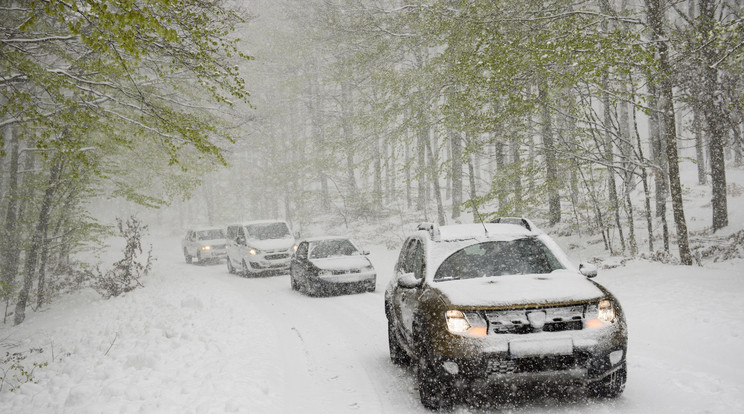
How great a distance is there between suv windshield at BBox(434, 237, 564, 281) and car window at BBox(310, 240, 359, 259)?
910 centimetres

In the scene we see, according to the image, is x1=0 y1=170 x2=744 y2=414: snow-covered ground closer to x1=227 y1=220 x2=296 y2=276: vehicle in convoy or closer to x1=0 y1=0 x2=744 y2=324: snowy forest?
x1=0 y1=0 x2=744 y2=324: snowy forest

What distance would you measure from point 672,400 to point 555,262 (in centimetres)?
162

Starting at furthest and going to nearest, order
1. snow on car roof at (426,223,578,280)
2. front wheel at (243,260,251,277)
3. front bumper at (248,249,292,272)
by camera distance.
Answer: front wheel at (243,260,251,277) < front bumper at (248,249,292,272) < snow on car roof at (426,223,578,280)

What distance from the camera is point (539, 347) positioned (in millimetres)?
4242

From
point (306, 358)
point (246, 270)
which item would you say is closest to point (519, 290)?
point (306, 358)

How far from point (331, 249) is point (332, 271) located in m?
1.47

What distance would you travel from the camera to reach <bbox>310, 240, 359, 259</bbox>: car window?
14509 millimetres

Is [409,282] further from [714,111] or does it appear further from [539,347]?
[714,111]

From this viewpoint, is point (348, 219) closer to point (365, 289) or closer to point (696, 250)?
point (365, 289)

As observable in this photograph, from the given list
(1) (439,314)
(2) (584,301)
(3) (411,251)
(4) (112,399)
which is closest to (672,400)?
(2) (584,301)

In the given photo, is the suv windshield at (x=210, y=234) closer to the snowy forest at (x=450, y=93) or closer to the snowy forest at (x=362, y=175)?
the snowy forest at (x=362, y=175)

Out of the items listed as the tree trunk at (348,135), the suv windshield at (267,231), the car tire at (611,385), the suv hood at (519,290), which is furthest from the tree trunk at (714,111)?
the suv windshield at (267,231)

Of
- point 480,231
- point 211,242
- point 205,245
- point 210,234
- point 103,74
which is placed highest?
point 103,74

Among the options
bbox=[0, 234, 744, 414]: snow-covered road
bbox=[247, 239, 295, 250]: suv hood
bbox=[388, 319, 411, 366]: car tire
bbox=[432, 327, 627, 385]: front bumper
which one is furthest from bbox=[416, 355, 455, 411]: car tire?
bbox=[247, 239, 295, 250]: suv hood
